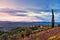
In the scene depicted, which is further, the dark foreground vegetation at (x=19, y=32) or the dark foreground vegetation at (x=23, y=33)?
the dark foreground vegetation at (x=19, y=32)

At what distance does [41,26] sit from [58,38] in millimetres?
16421

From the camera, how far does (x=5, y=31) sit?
36875 mm

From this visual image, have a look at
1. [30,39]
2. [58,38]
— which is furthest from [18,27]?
[58,38]

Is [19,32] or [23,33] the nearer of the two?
[23,33]

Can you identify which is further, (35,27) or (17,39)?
(35,27)

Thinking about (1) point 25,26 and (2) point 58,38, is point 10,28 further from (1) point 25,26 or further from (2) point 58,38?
(2) point 58,38

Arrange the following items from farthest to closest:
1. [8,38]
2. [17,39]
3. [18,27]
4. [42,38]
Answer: [18,27]
[8,38]
[17,39]
[42,38]

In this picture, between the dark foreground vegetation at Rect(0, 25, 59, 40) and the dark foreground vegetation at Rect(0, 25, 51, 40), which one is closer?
the dark foreground vegetation at Rect(0, 25, 59, 40)

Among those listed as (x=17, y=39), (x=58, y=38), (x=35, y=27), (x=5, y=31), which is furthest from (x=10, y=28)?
(x=58, y=38)

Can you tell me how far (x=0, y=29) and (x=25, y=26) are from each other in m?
4.92

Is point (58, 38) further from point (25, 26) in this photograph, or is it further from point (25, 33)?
point (25, 26)

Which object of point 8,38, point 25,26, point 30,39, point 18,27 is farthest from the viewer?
point 18,27

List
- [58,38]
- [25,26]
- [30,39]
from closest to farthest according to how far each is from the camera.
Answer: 1. [58,38]
2. [30,39]
3. [25,26]

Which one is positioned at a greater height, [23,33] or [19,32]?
[23,33]
